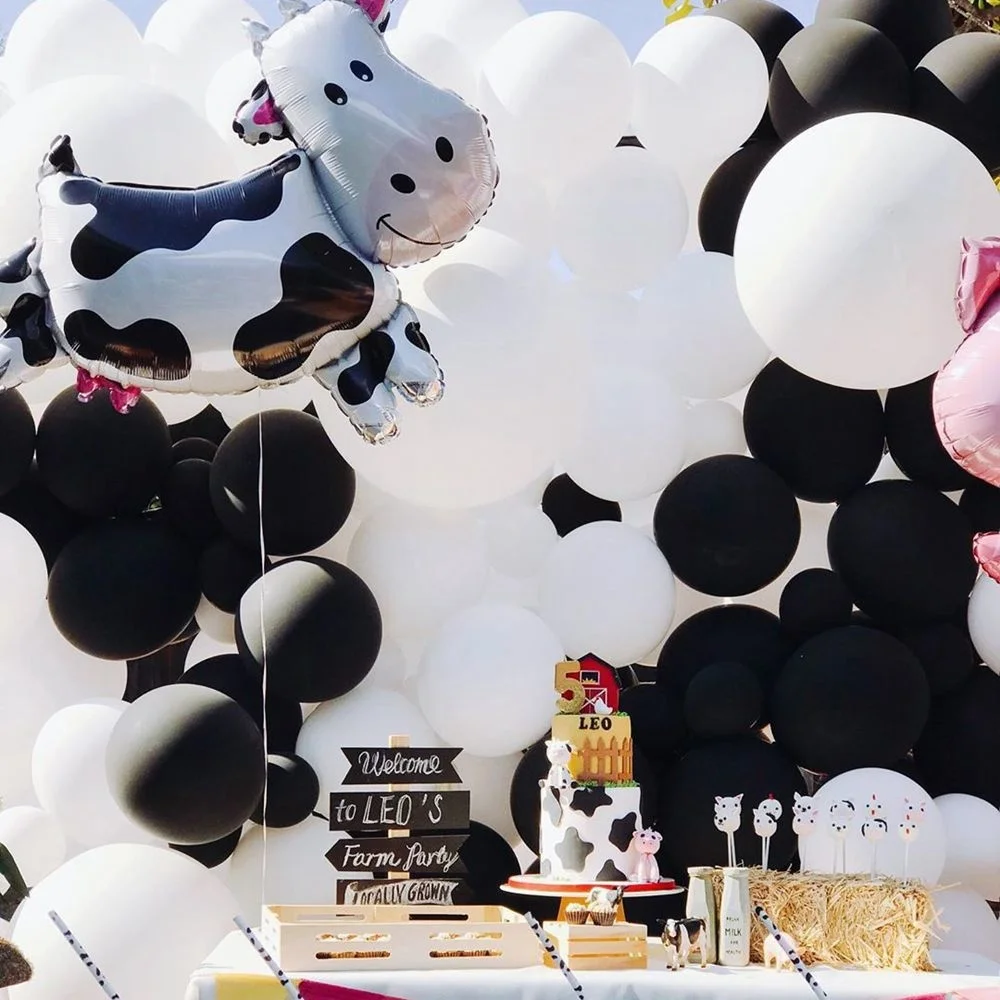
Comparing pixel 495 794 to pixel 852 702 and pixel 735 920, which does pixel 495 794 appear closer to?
pixel 852 702

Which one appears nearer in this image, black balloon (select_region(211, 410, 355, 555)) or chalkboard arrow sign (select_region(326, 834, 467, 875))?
chalkboard arrow sign (select_region(326, 834, 467, 875))

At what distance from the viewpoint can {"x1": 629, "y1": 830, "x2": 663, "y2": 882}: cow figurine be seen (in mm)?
3156

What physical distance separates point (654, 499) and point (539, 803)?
98 centimetres

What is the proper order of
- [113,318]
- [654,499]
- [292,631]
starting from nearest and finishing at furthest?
[113,318], [292,631], [654,499]

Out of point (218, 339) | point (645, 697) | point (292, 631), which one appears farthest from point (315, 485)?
point (645, 697)

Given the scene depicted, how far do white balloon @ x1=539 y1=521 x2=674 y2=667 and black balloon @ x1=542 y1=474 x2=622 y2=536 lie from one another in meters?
0.31

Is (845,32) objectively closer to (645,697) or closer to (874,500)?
(874,500)

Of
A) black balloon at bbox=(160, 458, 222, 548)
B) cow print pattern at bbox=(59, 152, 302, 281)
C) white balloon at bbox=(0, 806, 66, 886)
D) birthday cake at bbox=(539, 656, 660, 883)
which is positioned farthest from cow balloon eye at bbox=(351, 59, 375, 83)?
white balloon at bbox=(0, 806, 66, 886)

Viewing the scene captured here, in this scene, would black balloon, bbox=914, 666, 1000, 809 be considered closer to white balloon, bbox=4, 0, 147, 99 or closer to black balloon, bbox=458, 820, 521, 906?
black balloon, bbox=458, 820, 521, 906

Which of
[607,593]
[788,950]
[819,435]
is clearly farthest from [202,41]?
[788,950]

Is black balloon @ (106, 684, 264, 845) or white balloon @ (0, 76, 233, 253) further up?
white balloon @ (0, 76, 233, 253)

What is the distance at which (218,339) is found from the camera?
3.21m

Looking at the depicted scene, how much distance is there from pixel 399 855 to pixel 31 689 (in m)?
1.29

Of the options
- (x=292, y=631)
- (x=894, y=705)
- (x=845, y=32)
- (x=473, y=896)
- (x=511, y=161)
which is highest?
(x=845, y=32)
